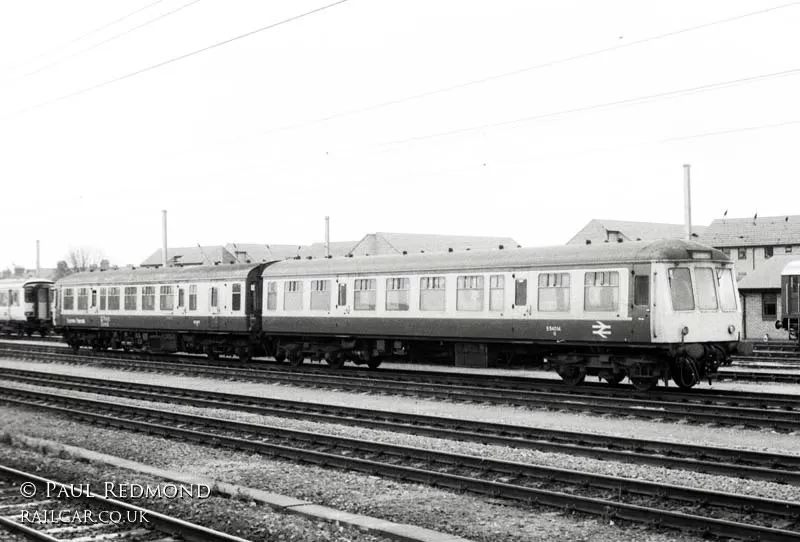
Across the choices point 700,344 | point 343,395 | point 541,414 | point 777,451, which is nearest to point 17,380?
point 343,395

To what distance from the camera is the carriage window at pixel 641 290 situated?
19000mm

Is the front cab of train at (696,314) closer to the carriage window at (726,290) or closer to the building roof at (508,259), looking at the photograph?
the carriage window at (726,290)

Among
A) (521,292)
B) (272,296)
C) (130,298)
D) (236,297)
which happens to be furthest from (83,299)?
(521,292)

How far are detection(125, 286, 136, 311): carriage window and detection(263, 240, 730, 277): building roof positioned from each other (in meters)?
8.81

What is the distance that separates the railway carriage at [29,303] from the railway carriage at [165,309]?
39.3 ft

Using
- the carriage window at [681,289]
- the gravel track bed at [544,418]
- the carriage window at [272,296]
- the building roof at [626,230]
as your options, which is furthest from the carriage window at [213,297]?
the building roof at [626,230]

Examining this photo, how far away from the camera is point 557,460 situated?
12.2 m

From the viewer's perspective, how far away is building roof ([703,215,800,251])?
2798 inches

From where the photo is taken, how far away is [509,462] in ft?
37.2

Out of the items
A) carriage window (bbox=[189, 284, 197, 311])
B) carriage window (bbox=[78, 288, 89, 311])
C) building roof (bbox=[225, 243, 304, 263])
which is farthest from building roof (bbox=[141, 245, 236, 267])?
carriage window (bbox=[189, 284, 197, 311])

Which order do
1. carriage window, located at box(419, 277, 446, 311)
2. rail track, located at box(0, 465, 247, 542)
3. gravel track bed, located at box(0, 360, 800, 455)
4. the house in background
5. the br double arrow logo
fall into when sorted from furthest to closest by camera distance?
the house in background → carriage window, located at box(419, 277, 446, 311) → the br double arrow logo → gravel track bed, located at box(0, 360, 800, 455) → rail track, located at box(0, 465, 247, 542)

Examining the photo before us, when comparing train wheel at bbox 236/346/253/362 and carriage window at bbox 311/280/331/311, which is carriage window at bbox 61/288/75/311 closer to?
train wheel at bbox 236/346/253/362

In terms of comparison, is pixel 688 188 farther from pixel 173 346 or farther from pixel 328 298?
pixel 173 346

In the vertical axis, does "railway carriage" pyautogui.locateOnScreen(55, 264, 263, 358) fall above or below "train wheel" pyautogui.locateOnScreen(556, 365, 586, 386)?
above
